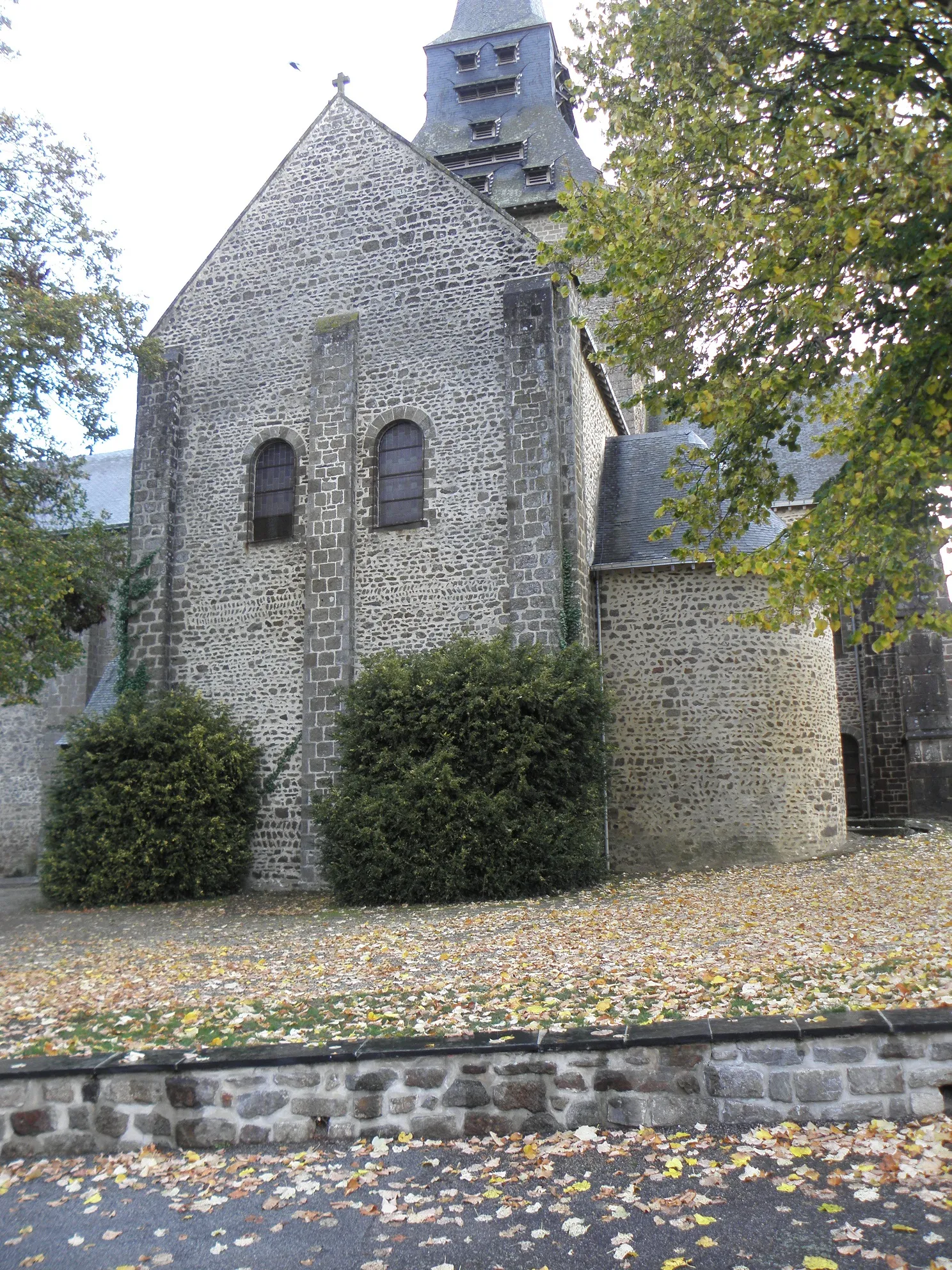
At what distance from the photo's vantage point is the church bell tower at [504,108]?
21.5 meters

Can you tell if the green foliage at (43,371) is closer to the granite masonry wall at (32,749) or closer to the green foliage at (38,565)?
the green foliage at (38,565)

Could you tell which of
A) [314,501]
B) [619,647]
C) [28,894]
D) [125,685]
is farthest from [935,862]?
[28,894]

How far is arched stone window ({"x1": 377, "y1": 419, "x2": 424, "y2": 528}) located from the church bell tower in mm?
9595

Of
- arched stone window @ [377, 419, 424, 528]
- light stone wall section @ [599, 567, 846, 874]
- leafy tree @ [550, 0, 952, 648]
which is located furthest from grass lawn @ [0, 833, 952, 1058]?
arched stone window @ [377, 419, 424, 528]

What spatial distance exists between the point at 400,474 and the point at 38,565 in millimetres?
4805

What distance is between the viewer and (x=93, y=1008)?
6.46m

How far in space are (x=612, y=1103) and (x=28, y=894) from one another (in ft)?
40.6

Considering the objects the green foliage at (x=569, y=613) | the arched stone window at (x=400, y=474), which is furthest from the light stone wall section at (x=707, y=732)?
the arched stone window at (x=400, y=474)

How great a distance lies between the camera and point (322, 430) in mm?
13898

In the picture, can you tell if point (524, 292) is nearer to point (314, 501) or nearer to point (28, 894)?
point (314, 501)

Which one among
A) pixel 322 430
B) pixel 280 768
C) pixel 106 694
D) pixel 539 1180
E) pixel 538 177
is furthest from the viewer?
pixel 538 177

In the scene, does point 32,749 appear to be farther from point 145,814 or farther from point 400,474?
point 400,474

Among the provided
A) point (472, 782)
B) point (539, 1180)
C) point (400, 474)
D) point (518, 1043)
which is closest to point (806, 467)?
point (400, 474)

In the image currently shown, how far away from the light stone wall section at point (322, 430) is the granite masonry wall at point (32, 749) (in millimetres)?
4748
